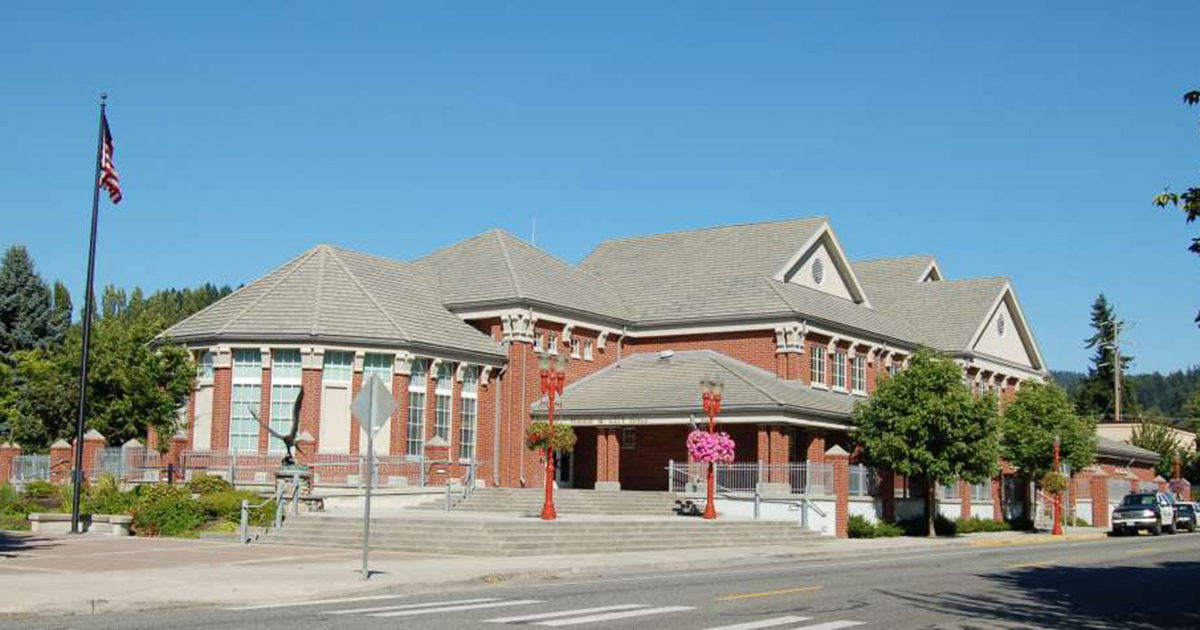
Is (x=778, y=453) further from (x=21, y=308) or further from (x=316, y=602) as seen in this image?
(x=21, y=308)

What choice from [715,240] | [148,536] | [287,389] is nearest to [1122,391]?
[715,240]

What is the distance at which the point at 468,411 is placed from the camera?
43312 millimetres

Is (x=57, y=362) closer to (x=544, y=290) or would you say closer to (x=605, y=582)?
(x=544, y=290)

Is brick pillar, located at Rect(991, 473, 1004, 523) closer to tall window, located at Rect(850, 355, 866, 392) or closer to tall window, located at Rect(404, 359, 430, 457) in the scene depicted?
tall window, located at Rect(850, 355, 866, 392)

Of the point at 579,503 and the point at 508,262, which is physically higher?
the point at 508,262

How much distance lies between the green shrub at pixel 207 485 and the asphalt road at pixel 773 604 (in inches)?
607

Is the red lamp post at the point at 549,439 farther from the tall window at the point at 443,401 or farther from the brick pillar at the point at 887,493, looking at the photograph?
the brick pillar at the point at 887,493

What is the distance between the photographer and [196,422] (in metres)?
39.5

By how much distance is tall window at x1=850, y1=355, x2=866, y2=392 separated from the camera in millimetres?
50531

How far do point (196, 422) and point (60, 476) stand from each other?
174 inches

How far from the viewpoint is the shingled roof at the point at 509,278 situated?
4488 centimetres

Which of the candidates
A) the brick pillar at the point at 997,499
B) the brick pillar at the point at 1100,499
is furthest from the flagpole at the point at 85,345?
the brick pillar at the point at 1100,499

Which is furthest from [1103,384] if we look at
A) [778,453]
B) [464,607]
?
[464,607]

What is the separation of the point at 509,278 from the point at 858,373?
15.9 metres
